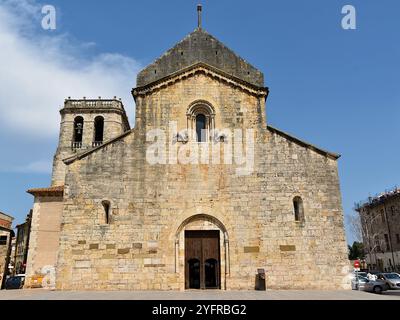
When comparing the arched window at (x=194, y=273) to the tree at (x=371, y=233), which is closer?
the arched window at (x=194, y=273)

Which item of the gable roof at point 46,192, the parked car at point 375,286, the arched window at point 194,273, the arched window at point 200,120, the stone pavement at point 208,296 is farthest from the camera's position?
the gable roof at point 46,192

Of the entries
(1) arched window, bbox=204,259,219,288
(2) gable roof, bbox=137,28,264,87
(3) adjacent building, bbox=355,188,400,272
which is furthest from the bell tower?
(3) adjacent building, bbox=355,188,400,272

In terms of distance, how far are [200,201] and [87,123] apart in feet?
76.5

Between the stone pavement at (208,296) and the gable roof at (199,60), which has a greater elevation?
the gable roof at (199,60)

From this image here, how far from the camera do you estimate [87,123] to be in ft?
119

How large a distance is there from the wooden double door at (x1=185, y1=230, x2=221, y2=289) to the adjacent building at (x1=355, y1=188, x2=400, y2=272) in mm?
33259

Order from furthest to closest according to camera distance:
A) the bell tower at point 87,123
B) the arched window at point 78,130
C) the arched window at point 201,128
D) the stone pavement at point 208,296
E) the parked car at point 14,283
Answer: the arched window at point 78,130, the bell tower at point 87,123, the parked car at point 14,283, the arched window at point 201,128, the stone pavement at point 208,296

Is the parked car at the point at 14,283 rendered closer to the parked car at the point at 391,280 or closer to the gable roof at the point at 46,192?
the gable roof at the point at 46,192

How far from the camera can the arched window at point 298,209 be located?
1631cm

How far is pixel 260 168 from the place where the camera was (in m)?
16.8

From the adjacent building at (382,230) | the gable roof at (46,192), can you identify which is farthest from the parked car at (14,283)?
the adjacent building at (382,230)

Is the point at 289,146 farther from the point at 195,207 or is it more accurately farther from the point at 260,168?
the point at 195,207

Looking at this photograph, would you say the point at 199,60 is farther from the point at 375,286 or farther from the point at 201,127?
the point at 375,286

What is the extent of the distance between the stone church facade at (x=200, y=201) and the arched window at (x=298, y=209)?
0.05 m
